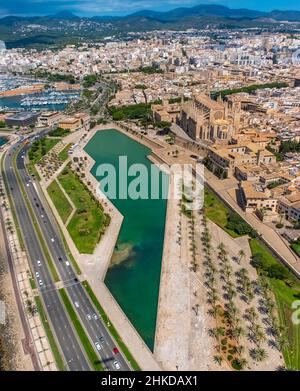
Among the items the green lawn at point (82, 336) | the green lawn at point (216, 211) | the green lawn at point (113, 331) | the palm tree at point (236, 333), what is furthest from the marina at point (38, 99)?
the palm tree at point (236, 333)

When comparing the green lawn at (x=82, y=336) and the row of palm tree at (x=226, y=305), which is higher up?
the row of palm tree at (x=226, y=305)

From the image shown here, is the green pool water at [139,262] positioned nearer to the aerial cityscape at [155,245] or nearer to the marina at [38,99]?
the aerial cityscape at [155,245]

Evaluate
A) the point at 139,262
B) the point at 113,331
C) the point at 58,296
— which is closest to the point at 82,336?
the point at 113,331

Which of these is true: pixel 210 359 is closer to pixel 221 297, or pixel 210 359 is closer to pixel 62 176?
pixel 221 297

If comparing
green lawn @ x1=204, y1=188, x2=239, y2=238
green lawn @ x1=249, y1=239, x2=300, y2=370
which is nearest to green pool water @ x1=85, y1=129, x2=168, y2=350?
green lawn @ x1=204, y1=188, x2=239, y2=238
